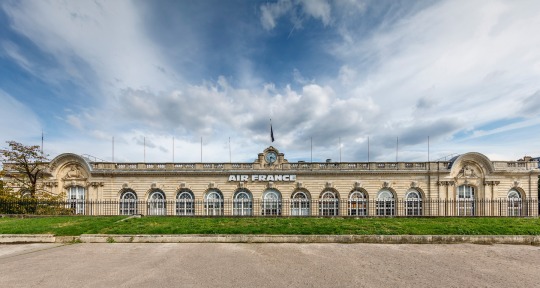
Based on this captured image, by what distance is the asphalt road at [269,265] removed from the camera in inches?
250

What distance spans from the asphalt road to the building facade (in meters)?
14.8

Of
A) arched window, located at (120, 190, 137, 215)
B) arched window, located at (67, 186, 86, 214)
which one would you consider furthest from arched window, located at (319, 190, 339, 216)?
arched window, located at (67, 186, 86, 214)

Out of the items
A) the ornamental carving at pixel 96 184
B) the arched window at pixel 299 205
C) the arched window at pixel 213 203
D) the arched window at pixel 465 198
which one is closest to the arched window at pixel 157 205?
the arched window at pixel 213 203

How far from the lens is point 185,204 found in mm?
24906

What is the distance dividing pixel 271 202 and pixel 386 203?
40.2 feet

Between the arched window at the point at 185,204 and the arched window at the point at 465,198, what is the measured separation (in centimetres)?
2800

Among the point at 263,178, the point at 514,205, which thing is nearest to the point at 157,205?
the point at 263,178

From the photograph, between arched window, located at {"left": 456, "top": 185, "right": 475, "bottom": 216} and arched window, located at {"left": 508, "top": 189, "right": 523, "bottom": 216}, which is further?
arched window, located at {"left": 456, "top": 185, "right": 475, "bottom": 216}

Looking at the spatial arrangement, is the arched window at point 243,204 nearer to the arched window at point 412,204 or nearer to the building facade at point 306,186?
the building facade at point 306,186

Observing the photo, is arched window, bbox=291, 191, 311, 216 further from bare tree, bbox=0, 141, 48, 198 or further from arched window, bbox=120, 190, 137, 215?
bare tree, bbox=0, 141, 48, 198

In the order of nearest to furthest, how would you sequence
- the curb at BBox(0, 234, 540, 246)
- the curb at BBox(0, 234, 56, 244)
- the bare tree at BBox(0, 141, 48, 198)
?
the curb at BBox(0, 234, 540, 246), the curb at BBox(0, 234, 56, 244), the bare tree at BBox(0, 141, 48, 198)

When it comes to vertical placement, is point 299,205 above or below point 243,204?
below

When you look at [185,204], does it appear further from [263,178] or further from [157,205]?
[263,178]

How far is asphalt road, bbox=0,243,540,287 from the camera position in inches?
250
